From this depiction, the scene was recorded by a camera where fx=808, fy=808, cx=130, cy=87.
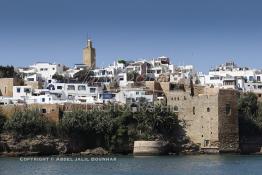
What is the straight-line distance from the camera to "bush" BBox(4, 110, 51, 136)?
53.0 metres

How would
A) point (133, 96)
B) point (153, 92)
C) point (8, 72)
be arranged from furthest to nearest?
point (8, 72), point (153, 92), point (133, 96)

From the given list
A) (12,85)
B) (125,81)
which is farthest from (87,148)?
(125,81)

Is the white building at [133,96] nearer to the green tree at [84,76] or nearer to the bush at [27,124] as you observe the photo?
the bush at [27,124]

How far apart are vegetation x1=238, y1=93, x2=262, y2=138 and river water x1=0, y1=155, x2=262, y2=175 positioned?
5.72 m

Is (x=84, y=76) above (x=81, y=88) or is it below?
above

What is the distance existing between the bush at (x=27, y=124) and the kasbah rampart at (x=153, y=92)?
1.31 meters

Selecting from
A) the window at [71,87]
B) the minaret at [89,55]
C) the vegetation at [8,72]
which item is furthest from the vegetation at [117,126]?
the minaret at [89,55]

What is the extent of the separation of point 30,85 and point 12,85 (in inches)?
105

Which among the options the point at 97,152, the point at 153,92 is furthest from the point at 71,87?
the point at 97,152

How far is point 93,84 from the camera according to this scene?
231ft

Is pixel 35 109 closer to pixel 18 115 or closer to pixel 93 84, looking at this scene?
pixel 18 115

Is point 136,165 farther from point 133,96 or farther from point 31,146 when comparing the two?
point 133,96

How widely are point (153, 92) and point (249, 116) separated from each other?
30.6 feet

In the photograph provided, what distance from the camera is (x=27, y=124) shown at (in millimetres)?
53031
